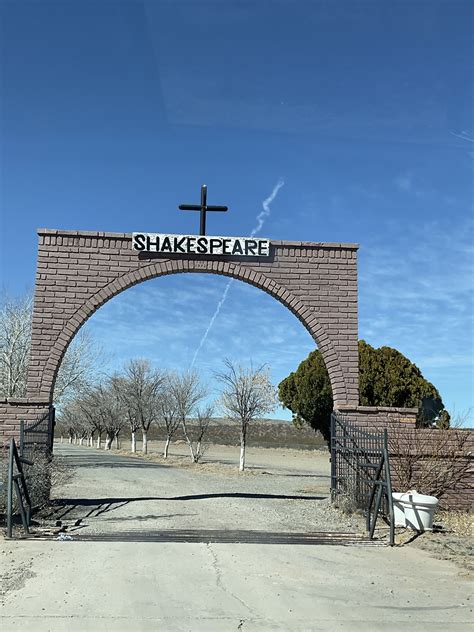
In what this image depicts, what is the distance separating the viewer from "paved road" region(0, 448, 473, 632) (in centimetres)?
542

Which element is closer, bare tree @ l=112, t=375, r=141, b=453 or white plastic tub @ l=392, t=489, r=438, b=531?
white plastic tub @ l=392, t=489, r=438, b=531

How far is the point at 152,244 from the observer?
41.3ft

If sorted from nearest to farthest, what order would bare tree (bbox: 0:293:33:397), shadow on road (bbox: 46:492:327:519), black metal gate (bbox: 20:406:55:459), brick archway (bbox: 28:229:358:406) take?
black metal gate (bbox: 20:406:55:459) < shadow on road (bbox: 46:492:327:519) < brick archway (bbox: 28:229:358:406) < bare tree (bbox: 0:293:33:397)

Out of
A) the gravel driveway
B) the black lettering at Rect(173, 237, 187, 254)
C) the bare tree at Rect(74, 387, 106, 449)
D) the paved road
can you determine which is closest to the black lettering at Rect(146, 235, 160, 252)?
the black lettering at Rect(173, 237, 187, 254)

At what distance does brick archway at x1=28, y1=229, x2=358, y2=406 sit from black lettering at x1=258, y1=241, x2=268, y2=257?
0.15 meters

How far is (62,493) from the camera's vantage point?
14.3 meters

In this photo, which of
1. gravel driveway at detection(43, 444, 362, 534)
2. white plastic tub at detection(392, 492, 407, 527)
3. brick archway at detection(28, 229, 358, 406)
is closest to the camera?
white plastic tub at detection(392, 492, 407, 527)

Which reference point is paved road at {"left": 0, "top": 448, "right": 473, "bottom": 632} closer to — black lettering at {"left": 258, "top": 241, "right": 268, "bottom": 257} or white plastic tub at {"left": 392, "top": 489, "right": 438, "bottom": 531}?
white plastic tub at {"left": 392, "top": 489, "right": 438, "bottom": 531}

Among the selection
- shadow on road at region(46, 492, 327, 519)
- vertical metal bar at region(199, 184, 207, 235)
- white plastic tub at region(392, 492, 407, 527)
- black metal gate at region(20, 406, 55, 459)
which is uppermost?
vertical metal bar at region(199, 184, 207, 235)

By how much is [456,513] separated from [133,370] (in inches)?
1324

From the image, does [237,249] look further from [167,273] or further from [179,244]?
[167,273]

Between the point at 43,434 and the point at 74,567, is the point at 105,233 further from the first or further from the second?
the point at 74,567

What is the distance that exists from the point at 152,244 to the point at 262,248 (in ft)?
7.20

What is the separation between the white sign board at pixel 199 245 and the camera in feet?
41.3
